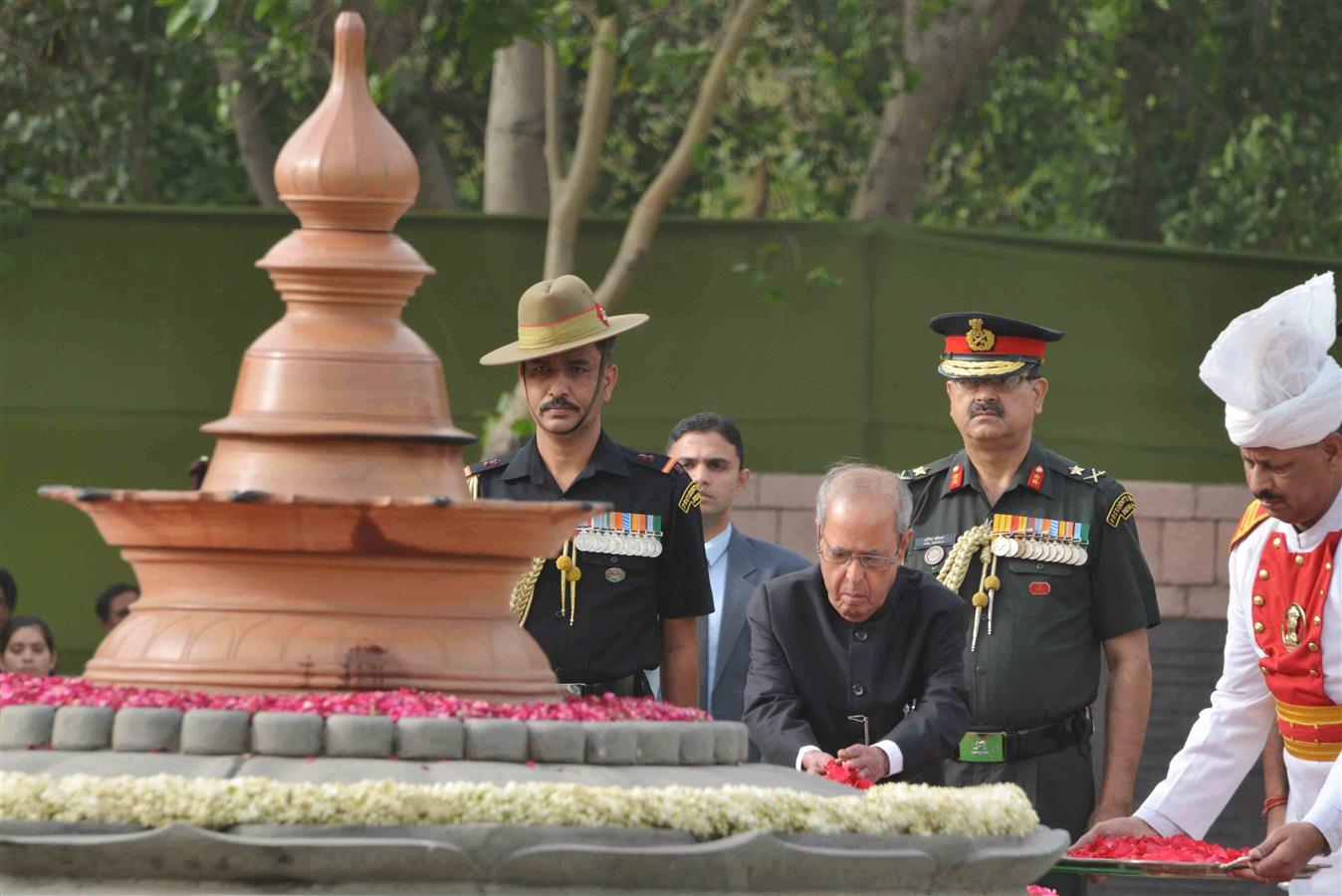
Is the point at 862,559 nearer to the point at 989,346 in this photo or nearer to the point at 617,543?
the point at 617,543

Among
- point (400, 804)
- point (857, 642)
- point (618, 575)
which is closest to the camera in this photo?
point (400, 804)

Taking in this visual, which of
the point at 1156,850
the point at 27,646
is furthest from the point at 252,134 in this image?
the point at 1156,850

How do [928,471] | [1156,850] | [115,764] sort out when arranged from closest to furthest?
[115,764] → [1156,850] → [928,471]

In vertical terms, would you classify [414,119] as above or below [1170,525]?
above

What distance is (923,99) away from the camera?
12.3m

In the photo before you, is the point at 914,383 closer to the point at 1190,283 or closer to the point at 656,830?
the point at 1190,283

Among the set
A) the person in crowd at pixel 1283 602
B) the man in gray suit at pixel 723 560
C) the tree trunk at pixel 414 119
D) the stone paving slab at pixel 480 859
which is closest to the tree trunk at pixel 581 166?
the tree trunk at pixel 414 119

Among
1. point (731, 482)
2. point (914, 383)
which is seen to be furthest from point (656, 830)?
point (914, 383)

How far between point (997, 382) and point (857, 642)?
1292mm

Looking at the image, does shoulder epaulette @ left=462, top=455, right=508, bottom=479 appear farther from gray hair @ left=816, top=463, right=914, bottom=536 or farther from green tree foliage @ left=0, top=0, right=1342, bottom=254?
green tree foliage @ left=0, top=0, right=1342, bottom=254

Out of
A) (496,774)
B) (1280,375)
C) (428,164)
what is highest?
(428,164)

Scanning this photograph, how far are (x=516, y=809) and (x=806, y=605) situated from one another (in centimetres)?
219

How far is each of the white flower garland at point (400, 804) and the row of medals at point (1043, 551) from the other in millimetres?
2861

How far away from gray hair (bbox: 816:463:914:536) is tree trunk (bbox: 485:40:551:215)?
6.24 metres
